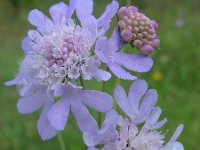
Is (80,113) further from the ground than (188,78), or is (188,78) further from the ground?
(80,113)

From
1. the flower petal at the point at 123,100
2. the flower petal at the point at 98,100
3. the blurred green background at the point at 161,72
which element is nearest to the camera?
the flower petal at the point at 98,100

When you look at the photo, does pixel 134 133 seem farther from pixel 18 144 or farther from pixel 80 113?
pixel 18 144

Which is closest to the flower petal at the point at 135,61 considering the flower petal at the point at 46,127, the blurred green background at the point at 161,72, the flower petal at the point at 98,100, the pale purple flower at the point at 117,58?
the pale purple flower at the point at 117,58

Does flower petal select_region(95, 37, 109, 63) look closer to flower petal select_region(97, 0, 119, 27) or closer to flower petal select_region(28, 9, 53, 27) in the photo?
flower petal select_region(97, 0, 119, 27)

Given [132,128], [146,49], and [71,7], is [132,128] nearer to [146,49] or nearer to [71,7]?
[146,49]

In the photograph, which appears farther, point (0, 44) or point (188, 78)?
point (0, 44)

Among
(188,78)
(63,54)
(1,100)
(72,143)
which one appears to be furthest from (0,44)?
(63,54)

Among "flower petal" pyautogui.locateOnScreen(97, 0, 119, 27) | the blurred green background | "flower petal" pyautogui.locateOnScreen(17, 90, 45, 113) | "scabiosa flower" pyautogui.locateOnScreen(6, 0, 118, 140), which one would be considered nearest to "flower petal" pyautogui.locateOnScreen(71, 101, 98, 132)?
"scabiosa flower" pyautogui.locateOnScreen(6, 0, 118, 140)

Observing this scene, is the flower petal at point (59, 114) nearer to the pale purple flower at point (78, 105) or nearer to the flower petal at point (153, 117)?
the pale purple flower at point (78, 105)
